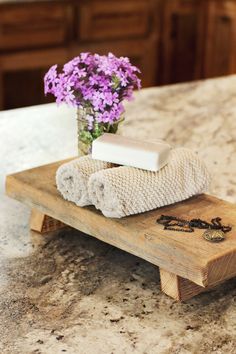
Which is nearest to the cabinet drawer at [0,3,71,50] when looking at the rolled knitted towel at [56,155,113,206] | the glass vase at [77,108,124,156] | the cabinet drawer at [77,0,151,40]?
the cabinet drawer at [77,0,151,40]

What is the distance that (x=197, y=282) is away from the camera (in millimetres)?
1155

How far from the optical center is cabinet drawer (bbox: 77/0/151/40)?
13.2 ft

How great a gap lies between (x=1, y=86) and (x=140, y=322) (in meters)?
2.91

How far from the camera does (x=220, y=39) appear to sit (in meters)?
4.44

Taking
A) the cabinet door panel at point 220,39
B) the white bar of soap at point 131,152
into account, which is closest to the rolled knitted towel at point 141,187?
the white bar of soap at point 131,152

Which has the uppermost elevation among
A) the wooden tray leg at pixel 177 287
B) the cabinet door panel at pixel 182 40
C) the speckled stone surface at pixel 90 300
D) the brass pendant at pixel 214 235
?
the brass pendant at pixel 214 235

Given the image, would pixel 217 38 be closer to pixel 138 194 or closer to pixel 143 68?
pixel 143 68

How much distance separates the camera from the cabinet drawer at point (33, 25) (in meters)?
3.79

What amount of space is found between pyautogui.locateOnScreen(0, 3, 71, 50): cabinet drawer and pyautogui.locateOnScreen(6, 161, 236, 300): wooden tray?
2.45m

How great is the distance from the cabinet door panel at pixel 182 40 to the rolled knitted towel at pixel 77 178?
313 centimetres

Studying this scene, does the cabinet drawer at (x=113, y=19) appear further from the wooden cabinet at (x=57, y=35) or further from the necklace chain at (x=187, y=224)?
the necklace chain at (x=187, y=224)

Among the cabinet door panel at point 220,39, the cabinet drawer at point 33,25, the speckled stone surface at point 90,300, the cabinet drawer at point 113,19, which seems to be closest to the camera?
the speckled stone surface at point 90,300

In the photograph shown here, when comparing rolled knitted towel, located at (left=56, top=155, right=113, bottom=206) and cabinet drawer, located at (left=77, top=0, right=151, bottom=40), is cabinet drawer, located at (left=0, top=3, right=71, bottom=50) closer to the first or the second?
cabinet drawer, located at (left=77, top=0, right=151, bottom=40)

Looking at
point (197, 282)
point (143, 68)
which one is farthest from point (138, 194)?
point (143, 68)
